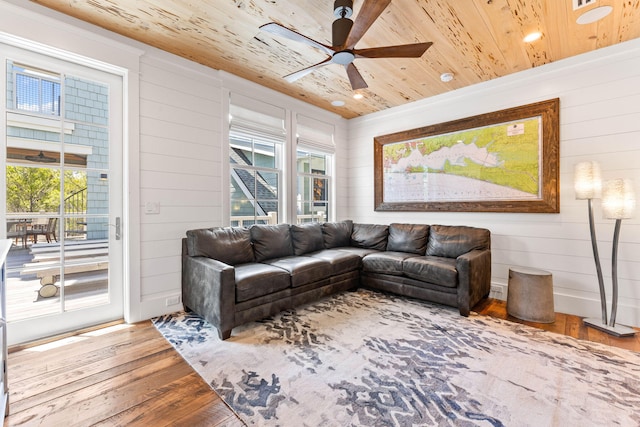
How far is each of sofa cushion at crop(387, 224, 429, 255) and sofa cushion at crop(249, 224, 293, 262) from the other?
1.53m

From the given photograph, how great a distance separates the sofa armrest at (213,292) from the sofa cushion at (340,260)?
1289 millimetres

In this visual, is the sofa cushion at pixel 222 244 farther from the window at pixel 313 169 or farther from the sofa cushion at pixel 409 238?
the sofa cushion at pixel 409 238

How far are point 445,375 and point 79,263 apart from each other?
3.29m

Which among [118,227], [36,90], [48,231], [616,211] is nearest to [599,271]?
[616,211]

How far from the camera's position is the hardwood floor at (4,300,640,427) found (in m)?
1.54

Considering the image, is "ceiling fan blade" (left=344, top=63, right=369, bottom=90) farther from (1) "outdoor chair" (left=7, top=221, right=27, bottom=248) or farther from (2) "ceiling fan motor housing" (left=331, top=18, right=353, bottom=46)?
(1) "outdoor chair" (left=7, top=221, right=27, bottom=248)

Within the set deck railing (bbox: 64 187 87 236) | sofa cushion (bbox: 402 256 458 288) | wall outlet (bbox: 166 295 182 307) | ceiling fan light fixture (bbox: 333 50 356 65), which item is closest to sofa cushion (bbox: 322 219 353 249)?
sofa cushion (bbox: 402 256 458 288)

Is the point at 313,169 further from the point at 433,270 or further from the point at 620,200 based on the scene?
the point at 620,200

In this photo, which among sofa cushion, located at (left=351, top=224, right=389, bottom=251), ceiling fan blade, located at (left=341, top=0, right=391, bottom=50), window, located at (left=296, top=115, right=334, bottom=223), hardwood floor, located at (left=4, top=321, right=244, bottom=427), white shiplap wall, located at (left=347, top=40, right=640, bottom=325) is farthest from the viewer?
window, located at (left=296, top=115, right=334, bottom=223)

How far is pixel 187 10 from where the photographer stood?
89.6 inches

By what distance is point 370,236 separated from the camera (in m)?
4.32

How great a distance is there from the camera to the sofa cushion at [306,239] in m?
3.79

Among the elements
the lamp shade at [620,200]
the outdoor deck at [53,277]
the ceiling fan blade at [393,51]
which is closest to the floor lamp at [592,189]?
the lamp shade at [620,200]

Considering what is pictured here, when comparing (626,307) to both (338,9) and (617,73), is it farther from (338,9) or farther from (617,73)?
(338,9)
